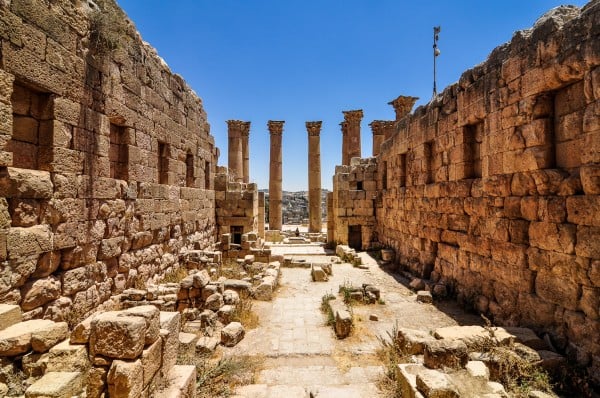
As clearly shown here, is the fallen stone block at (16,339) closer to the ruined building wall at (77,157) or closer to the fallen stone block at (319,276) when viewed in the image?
the ruined building wall at (77,157)

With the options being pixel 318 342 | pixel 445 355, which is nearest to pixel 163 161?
pixel 318 342

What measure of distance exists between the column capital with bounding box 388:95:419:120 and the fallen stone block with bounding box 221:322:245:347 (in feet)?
54.5

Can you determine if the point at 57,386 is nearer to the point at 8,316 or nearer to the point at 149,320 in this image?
the point at 149,320

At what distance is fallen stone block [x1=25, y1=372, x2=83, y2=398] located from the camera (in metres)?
2.72

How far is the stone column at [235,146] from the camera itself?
21.7 m

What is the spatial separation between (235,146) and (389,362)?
18758mm

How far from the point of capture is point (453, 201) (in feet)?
25.4

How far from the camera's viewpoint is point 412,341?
475cm

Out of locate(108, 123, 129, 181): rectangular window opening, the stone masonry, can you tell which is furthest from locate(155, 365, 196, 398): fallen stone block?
the stone masonry

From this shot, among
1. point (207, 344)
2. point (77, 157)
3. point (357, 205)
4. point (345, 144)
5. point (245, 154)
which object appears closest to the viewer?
point (207, 344)

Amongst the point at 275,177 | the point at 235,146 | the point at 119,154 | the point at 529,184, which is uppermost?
the point at 235,146

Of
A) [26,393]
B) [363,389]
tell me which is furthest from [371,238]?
[26,393]

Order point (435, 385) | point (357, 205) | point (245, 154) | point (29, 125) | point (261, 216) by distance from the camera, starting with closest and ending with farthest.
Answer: point (435, 385), point (29, 125), point (357, 205), point (261, 216), point (245, 154)

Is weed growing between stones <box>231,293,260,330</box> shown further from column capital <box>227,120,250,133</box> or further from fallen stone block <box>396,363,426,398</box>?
column capital <box>227,120,250,133</box>
